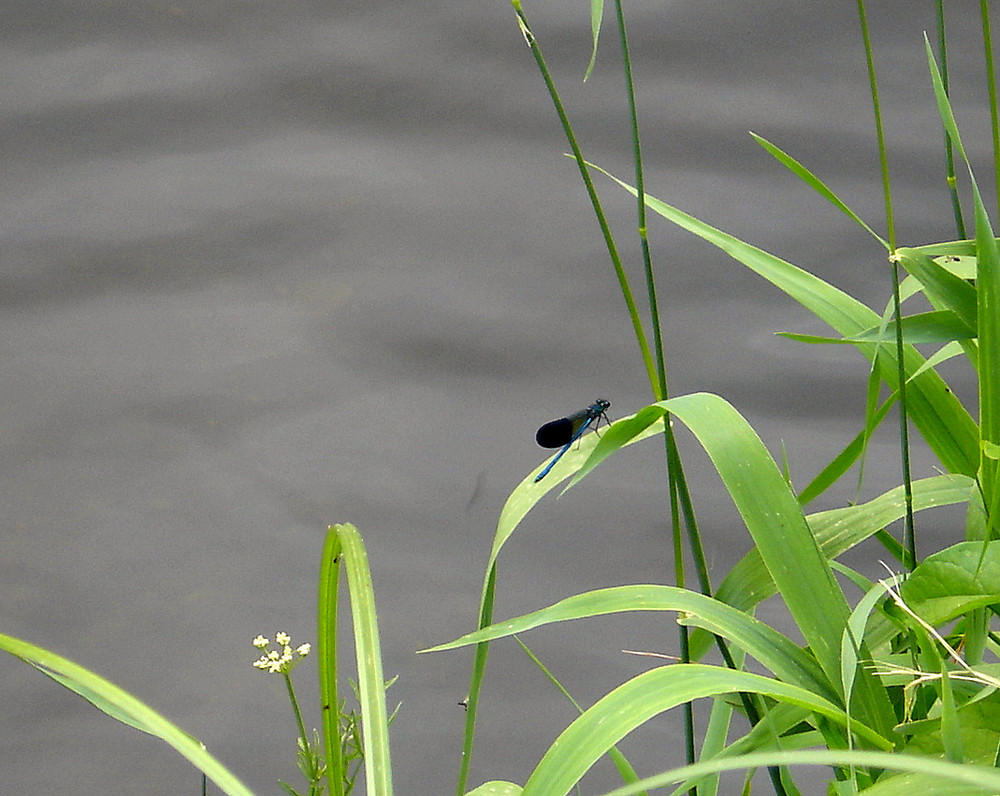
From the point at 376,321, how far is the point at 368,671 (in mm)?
944

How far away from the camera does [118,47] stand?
5.18 ft

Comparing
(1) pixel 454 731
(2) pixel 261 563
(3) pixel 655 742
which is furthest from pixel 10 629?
(3) pixel 655 742

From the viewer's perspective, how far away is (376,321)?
1381 millimetres

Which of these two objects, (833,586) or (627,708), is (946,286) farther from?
(627,708)

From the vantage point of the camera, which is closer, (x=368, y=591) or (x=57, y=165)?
(x=368, y=591)

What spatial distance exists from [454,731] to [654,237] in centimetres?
67

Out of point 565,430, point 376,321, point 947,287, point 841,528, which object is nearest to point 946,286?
point 947,287

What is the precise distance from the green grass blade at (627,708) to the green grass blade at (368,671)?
0.19 ft

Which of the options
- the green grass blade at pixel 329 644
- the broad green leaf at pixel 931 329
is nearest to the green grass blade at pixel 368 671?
the green grass blade at pixel 329 644

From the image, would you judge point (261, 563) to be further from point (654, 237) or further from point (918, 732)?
point (918, 732)

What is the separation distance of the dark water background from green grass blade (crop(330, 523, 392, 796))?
0.61 metres

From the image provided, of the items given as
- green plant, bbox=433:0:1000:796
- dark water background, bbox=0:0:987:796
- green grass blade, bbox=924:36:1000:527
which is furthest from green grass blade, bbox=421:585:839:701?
dark water background, bbox=0:0:987:796

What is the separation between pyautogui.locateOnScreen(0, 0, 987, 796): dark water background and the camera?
112cm

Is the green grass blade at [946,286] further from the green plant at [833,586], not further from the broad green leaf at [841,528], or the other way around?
the broad green leaf at [841,528]
